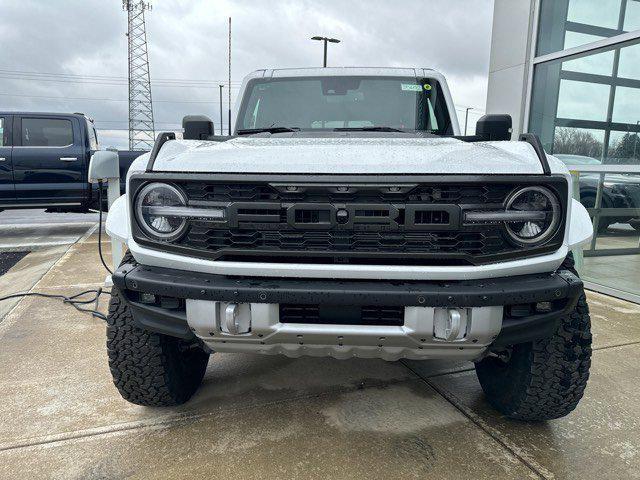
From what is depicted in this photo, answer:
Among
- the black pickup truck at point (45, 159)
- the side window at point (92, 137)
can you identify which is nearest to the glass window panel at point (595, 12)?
the black pickup truck at point (45, 159)

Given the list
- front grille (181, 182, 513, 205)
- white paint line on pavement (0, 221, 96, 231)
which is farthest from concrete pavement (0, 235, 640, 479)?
white paint line on pavement (0, 221, 96, 231)

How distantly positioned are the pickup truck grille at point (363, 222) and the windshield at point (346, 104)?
4.39ft

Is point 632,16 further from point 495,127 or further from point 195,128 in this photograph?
point 195,128

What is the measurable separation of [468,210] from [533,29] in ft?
18.8

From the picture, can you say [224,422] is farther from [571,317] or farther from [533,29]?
[533,29]

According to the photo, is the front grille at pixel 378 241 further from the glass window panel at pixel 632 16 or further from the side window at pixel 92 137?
the side window at pixel 92 137

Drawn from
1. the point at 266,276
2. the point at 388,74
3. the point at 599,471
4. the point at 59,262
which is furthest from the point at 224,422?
the point at 59,262

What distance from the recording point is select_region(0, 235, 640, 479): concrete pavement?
196 centimetres

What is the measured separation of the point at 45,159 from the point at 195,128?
6581mm

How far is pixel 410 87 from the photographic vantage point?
10.5 feet

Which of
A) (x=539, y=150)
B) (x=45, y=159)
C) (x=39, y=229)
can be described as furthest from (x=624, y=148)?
(x=39, y=229)

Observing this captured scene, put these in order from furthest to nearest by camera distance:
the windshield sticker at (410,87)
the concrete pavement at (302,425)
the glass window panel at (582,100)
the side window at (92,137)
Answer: the side window at (92,137) → the glass window panel at (582,100) → the windshield sticker at (410,87) → the concrete pavement at (302,425)

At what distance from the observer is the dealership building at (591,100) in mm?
5113

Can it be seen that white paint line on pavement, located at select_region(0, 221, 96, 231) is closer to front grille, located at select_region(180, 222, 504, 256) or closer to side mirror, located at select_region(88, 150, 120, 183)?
side mirror, located at select_region(88, 150, 120, 183)
